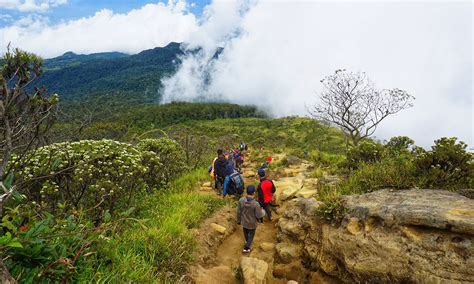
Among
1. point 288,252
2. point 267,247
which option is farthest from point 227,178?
point 288,252

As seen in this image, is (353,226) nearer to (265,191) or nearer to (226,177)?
(265,191)

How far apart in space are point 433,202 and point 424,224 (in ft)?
2.68

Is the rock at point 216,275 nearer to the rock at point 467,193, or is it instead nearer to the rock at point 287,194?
the rock at point 287,194

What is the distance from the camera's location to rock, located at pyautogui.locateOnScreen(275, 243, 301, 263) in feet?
23.3

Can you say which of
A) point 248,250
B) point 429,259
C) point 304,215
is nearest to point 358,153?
point 304,215

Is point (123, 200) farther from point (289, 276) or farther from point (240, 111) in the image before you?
point (240, 111)

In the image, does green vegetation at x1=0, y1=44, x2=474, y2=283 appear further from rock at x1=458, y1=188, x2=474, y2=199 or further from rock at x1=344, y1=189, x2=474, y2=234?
rock at x1=458, y1=188, x2=474, y2=199

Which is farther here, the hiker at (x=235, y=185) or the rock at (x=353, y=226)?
the hiker at (x=235, y=185)

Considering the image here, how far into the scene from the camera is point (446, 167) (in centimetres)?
813

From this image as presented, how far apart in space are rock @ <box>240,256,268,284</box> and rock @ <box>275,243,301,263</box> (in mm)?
737

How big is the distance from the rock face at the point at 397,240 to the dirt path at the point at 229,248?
1.00m

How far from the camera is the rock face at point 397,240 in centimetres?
497

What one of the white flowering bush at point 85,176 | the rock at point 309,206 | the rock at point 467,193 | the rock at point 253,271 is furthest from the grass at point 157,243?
the rock at point 467,193

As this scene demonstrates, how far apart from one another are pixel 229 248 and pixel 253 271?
6.74 feet
